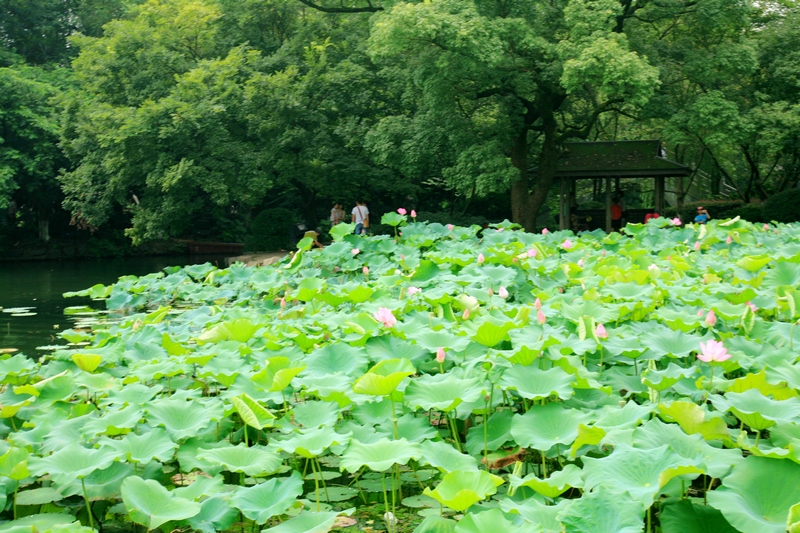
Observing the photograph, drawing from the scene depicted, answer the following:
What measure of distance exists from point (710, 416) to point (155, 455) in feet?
5.43

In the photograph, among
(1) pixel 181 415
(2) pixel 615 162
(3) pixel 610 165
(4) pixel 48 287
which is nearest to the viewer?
(1) pixel 181 415

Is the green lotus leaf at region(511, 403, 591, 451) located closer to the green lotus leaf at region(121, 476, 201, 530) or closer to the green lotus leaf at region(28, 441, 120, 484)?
the green lotus leaf at region(121, 476, 201, 530)

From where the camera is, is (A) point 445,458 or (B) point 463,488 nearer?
(B) point 463,488

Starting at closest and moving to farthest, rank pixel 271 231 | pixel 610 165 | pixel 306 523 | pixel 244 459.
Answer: pixel 306 523, pixel 244 459, pixel 610 165, pixel 271 231

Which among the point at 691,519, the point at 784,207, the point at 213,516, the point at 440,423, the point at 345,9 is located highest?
the point at 345,9

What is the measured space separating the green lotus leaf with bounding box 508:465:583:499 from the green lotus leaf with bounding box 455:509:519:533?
177 millimetres

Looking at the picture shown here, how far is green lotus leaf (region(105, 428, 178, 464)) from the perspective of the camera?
2.40 m

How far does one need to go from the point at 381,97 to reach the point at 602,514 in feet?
63.7

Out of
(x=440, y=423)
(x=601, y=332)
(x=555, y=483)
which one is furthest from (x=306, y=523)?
(x=601, y=332)

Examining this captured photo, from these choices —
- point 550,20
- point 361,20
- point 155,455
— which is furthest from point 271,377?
point 361,20

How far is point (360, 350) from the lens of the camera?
3.20 m

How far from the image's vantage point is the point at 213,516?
2.15 meters

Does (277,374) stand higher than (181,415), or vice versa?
(277,374)

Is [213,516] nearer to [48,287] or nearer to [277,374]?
[277,374]
